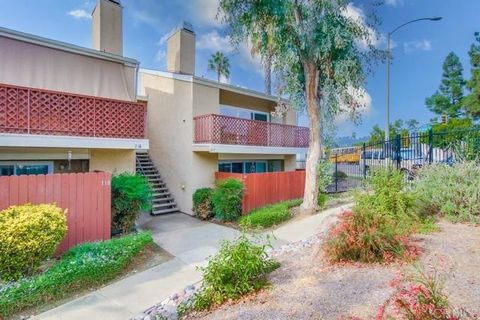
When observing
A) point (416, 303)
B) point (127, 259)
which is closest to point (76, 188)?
point (127, 259)

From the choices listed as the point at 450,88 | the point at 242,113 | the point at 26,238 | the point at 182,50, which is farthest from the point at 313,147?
the point at 450,88

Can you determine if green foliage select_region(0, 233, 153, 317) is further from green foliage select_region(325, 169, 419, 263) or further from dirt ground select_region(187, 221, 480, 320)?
green foliage select_region(325, 169, 419, 263)

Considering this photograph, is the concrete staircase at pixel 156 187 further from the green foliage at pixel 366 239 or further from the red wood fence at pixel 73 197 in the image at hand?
the green foliage at pixel 366 239

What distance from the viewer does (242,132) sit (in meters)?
13.7

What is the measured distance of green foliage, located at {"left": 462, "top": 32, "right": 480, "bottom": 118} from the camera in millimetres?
24594

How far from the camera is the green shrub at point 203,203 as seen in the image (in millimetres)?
12422

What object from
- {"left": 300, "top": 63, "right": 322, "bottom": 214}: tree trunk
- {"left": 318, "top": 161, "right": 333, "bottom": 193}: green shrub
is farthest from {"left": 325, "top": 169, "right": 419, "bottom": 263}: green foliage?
{"left": 318, "top": 161, "right": 333, "bottom": 193}: green shrub

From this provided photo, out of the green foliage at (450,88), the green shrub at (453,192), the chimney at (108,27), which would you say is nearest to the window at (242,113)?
the chimney at (108,27)

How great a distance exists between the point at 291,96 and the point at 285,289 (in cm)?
929

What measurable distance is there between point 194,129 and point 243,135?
2308mm

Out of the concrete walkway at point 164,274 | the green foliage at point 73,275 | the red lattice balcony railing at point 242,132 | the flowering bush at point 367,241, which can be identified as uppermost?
Answer: the red lattice balcony railing at point 242,132

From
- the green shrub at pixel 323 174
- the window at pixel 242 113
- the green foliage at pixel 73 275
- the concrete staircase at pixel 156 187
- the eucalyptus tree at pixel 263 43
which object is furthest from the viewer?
the window at pixel 242 113

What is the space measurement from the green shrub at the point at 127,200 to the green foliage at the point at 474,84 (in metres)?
28.2

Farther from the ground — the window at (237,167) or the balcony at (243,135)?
the balcony at (243,135)
